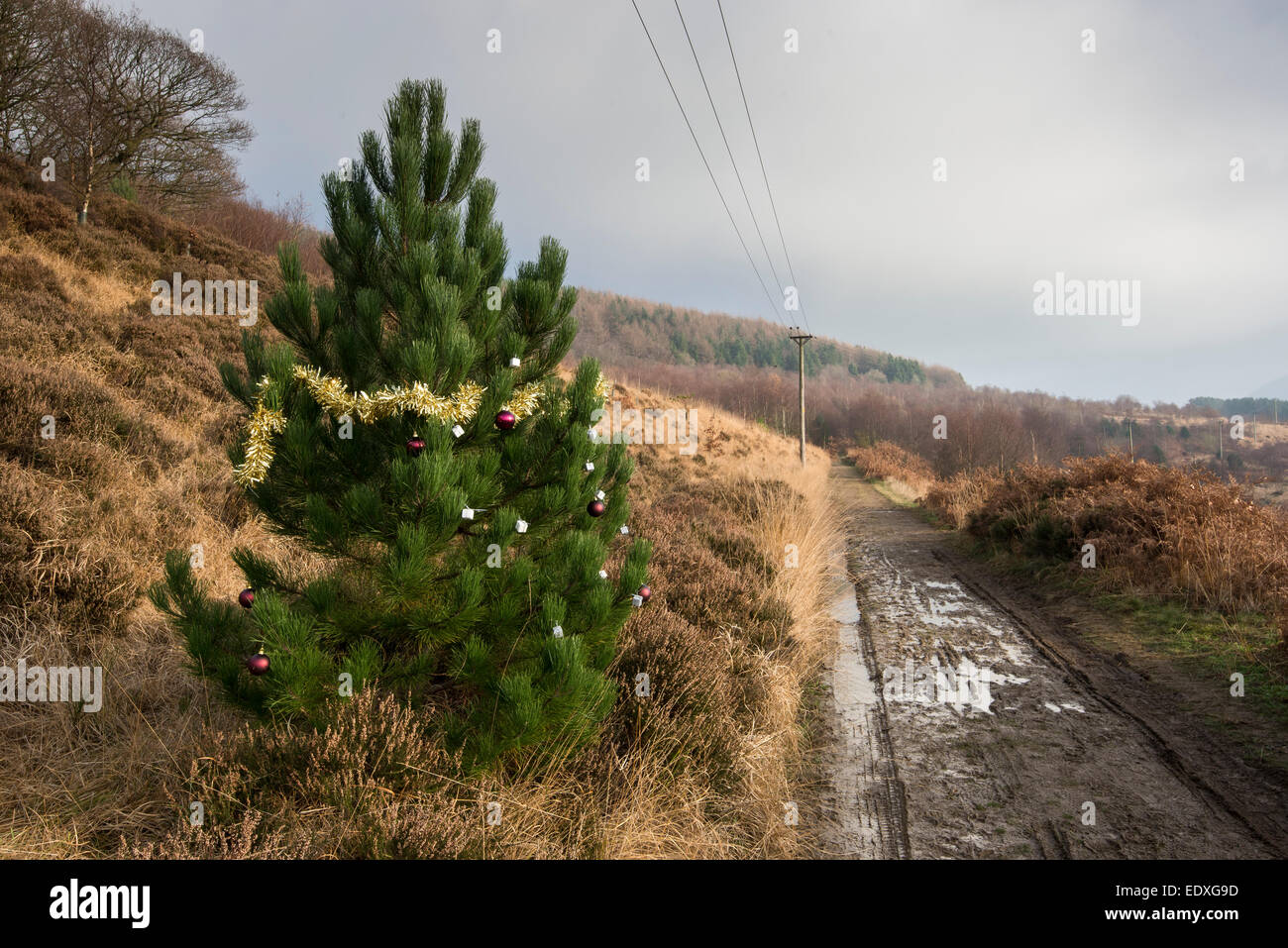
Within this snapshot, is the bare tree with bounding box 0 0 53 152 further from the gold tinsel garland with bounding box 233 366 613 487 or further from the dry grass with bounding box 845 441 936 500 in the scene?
the dry grass with bounding box 845 441 936 500

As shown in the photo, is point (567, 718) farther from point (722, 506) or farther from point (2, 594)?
point (722, 506)

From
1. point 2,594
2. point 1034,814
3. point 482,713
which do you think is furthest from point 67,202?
point 1034,814

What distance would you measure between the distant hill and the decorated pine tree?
A: 81965mm

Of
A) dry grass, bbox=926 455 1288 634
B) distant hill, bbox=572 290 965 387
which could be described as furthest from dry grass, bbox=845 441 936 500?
distant hill, bbox=572 290 965 387

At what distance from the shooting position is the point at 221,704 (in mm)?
3520

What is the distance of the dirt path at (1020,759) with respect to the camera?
3.35m

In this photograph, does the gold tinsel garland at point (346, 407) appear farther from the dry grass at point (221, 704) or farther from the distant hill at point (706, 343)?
the distant hill at point (706, 343)

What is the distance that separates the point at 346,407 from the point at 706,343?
105657 millimetres

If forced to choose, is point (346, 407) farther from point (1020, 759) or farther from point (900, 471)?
point (900, 471)

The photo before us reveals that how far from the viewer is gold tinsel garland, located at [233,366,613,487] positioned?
8.85 feet

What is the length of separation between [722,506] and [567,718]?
8323 millimetres

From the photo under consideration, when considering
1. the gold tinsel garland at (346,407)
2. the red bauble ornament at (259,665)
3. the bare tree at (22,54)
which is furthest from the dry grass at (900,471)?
the bare tree at (22,54)

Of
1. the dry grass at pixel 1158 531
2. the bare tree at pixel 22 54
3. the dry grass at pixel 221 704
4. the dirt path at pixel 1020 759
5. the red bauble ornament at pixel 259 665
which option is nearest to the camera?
the red bauble ornament at pixel 259 665

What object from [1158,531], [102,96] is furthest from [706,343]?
[1158,531]
